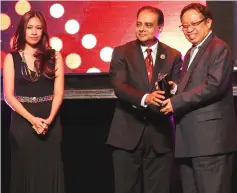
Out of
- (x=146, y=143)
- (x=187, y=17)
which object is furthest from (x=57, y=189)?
(x=187, y=17)

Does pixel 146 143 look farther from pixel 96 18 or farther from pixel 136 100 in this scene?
pixel 96 18

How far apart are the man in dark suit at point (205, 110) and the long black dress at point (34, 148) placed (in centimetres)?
95

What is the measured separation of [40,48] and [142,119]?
0.90m

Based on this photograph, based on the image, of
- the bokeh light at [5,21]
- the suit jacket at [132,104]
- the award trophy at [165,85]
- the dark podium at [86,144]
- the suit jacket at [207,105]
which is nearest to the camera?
the suit jacket at [207,105]

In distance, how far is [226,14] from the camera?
4590 mm

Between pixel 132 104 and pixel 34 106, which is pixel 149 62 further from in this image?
pixel 34 106

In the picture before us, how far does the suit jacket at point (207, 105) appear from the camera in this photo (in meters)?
3.30

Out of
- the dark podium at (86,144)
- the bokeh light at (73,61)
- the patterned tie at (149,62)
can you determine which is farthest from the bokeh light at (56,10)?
the patterned tie at (149,62)

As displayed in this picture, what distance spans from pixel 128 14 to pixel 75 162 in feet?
4.53

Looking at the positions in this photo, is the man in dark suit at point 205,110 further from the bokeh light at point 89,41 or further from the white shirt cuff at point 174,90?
the bokeh light at point 89,41

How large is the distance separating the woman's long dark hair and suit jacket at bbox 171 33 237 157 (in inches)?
40.3

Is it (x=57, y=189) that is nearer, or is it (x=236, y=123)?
(x=236, y=123)

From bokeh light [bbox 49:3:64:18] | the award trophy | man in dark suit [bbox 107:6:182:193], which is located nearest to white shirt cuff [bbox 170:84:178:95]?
the award trophy

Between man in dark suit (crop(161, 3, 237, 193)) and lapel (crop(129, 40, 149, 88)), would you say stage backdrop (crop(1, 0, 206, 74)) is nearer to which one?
lapel (crop(129, 40, 149, 88))
